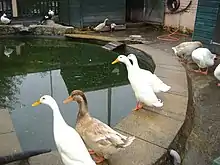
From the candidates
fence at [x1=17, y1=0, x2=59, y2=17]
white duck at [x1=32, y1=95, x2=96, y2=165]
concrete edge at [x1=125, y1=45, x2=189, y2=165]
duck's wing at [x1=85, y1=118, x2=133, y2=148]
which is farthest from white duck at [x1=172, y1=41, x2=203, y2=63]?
fence at [x1=17, y1=0, x2=59, y2=17]

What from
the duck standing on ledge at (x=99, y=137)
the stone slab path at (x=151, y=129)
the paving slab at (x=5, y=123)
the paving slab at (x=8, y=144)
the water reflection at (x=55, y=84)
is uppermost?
the duck standing on ledge at (x=99, y=137)

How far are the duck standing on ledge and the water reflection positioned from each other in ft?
3.54

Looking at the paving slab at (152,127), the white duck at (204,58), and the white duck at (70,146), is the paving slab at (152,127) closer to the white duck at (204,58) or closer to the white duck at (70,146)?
the white duck at (70,146)

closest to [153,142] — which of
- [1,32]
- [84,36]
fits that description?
[84,36]

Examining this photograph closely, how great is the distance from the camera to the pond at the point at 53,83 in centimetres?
393

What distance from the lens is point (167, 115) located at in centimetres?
329

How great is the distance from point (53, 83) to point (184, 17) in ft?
17.4

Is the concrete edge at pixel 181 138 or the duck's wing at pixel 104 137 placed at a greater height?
the duck's wing at pixel 104 137

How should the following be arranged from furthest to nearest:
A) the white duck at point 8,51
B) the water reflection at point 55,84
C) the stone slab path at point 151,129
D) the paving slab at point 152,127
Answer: the white duck at point 8,51 < the water reflection at point 55,84 < the paving slab at point 152,127 < the stone slab path at point 151,129

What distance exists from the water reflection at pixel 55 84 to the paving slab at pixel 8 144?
1.29ft

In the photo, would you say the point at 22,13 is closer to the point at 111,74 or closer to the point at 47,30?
the point at 47,30

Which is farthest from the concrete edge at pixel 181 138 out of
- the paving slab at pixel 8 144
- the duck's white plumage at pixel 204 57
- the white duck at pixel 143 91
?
the paving slab at pixel 8 144

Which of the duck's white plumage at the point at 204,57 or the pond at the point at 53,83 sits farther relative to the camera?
the duck's white plumage at the point at 204,57

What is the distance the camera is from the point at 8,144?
9.32ft
